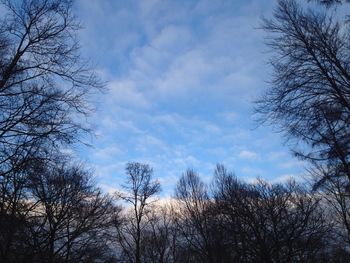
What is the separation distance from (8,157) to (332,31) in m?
8.64

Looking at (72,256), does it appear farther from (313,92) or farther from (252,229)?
(313,92)

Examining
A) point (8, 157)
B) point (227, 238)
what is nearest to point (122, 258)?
point (227, 238)

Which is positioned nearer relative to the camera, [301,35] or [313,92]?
[313,92]

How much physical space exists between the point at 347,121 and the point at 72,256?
20259mm

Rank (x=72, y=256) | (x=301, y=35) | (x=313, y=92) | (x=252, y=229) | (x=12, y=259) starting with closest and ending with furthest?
(x=313, y=92), (x=301, y=35), (x=12, y=259), (x=72, y=256), (x=252, y=229)

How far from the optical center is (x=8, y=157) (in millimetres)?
8352

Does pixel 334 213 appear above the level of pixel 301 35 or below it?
above

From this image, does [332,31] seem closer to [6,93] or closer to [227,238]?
[6,93]

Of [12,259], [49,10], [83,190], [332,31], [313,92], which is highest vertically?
[83,190]

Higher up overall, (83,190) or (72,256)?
(83,190)

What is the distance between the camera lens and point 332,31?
30.3 feet

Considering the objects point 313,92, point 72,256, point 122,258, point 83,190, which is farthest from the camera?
point 122,258

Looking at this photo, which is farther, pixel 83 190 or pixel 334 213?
pixel 334 213

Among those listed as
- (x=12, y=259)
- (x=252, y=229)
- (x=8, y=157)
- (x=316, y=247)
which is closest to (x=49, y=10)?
(x=8, y=157)
